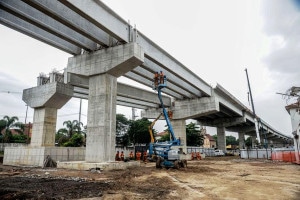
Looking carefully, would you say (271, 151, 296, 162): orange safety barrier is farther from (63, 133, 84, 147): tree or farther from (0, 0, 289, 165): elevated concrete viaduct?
(63, 133, 84, 147): tree

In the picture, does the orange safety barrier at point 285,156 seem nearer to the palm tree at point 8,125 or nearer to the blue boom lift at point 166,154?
the blue boom lift at point 166,154

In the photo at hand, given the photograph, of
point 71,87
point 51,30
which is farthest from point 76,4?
point 71,87

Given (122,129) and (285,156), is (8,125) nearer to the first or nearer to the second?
(122,129)

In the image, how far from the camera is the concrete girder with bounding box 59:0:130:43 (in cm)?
1198

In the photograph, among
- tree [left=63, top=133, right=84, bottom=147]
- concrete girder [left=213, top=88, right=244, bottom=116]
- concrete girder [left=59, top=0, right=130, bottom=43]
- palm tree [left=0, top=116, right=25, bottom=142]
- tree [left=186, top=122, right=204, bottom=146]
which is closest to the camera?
concrete girder [left=59, top=0, right=130, bottom=43]

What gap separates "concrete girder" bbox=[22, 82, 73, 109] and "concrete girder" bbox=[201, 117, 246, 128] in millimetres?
34577

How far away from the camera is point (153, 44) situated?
19.3 meters

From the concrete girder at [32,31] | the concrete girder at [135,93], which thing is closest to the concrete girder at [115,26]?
the concrete girder at [32,31]

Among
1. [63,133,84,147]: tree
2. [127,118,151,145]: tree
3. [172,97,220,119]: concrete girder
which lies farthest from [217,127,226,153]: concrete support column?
[63,133,84,147]: tree

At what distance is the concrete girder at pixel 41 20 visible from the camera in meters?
12.0

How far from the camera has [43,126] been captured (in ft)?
66.2

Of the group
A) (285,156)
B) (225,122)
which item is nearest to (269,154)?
(285,156)

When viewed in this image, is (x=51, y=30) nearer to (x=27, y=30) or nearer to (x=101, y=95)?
(x=27, y=30)

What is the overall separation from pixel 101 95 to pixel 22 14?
6.61 meters
